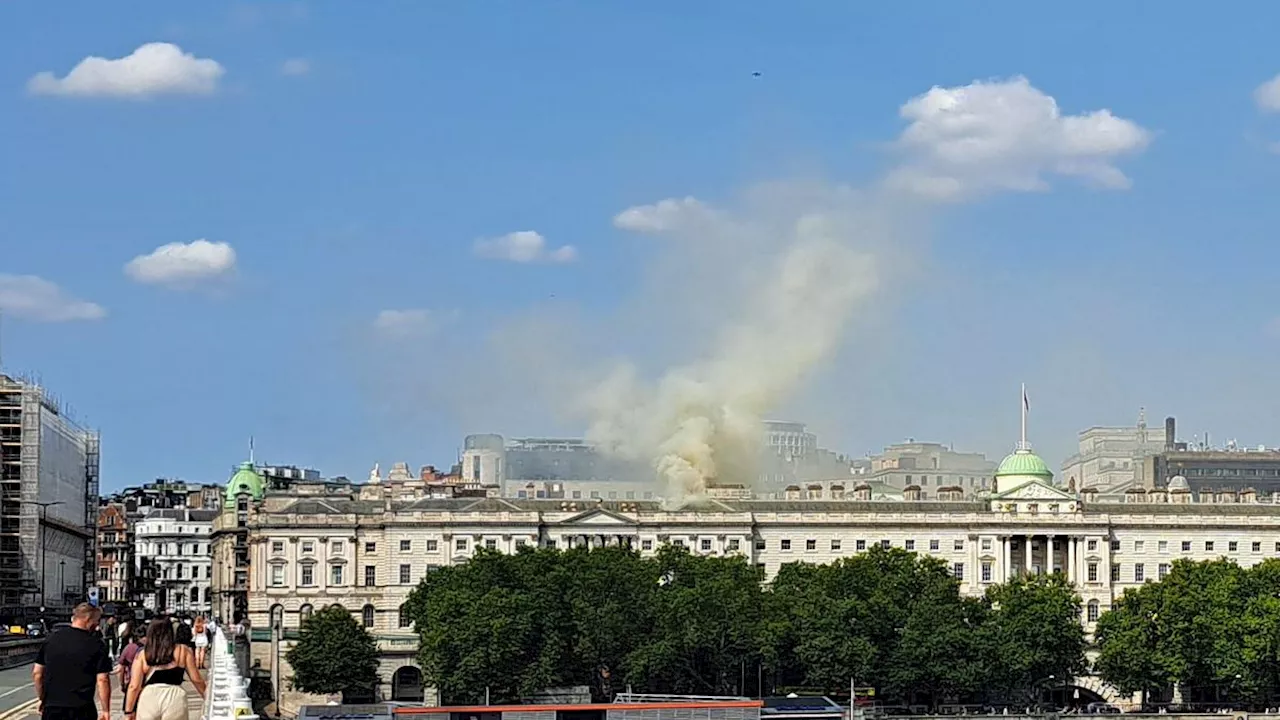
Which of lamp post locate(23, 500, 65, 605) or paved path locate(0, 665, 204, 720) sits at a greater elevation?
lamp post locate(23, 500, 65, 605)

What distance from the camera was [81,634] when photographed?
1048 inches

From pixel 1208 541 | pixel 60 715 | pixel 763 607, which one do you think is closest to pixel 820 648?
pixel 763 607

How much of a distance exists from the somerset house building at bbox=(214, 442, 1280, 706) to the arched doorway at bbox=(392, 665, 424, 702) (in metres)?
10.3

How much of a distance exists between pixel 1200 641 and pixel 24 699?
89.8m

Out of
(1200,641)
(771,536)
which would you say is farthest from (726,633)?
(771,536)

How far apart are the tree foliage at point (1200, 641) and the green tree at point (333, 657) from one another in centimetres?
4957

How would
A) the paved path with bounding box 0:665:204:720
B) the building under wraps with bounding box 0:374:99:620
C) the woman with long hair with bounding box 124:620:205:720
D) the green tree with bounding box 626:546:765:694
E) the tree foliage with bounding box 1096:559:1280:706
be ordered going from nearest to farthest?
the woman with long hair with bounding box 124:620:205:720, the paved path with bounding box 0:665:204:720, the green tree with bounding box 626:546:765:694, the tree foliage with bounding box 1096:559:1280:706, the building under wraps with bounding box 0:374:99:620

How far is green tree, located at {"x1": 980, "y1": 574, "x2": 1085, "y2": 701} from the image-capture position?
455 feet

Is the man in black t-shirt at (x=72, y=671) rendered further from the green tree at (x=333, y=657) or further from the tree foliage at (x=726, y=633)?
the green tree at (x=333, y=657)

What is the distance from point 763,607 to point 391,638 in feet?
111

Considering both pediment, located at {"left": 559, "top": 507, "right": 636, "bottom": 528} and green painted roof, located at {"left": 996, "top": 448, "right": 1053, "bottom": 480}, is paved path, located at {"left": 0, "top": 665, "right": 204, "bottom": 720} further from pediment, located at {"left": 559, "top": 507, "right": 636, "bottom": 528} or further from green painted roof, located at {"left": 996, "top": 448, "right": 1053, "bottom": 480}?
green painted roof, located at {"left": 996, "top": 448, "right": 1053, "bottom": 480}

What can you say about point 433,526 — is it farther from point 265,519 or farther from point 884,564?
point 884,564

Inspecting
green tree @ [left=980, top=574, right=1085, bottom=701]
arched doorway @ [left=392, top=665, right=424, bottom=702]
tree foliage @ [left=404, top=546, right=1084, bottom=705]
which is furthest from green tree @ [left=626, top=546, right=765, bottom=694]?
arched doorway @ [left=392, top=665, right=424, bottom=702]

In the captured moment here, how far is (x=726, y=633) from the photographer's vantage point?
134750 millimetres
